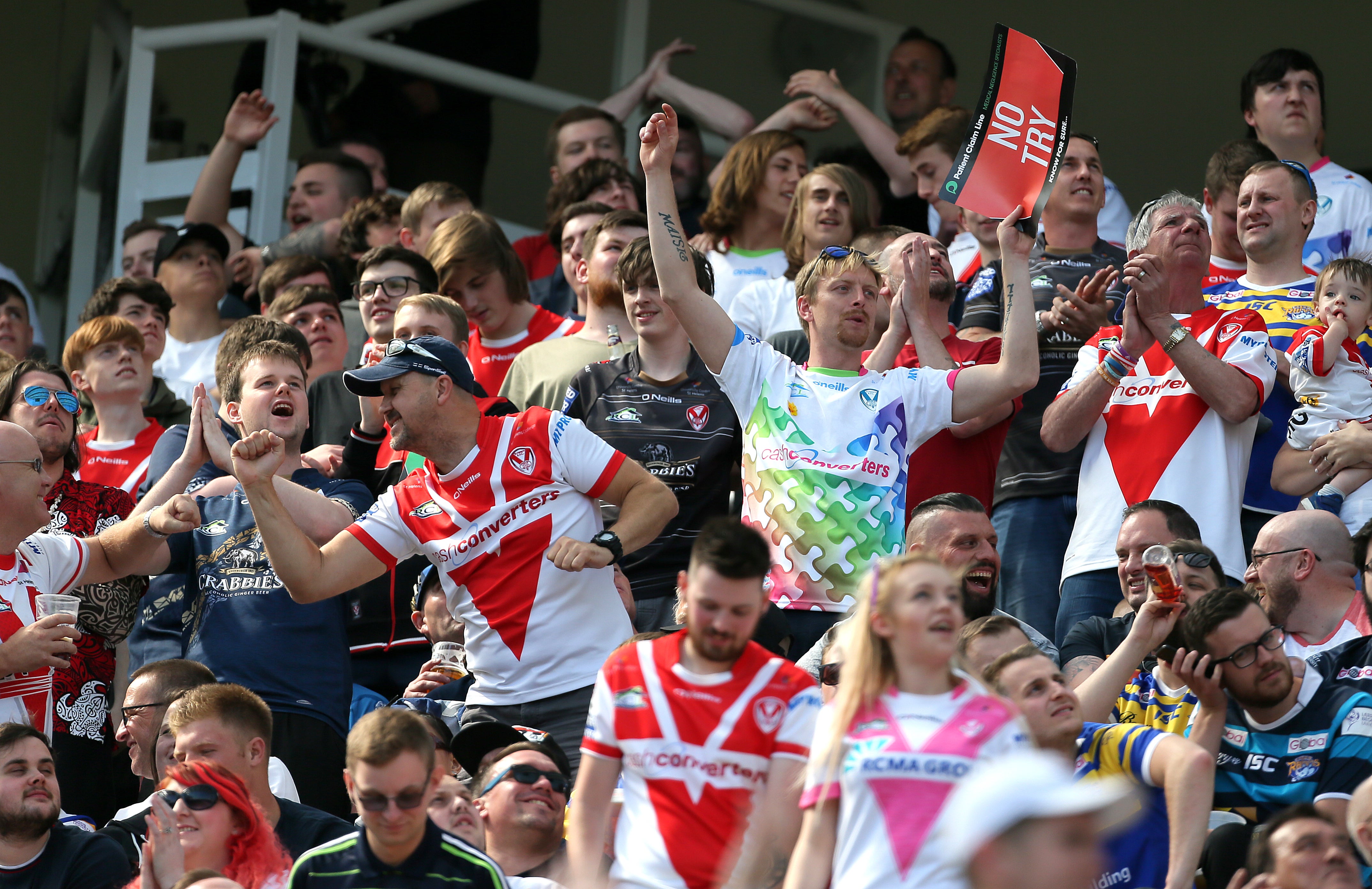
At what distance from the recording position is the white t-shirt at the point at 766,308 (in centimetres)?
785

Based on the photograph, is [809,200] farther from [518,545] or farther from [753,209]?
[518,545]

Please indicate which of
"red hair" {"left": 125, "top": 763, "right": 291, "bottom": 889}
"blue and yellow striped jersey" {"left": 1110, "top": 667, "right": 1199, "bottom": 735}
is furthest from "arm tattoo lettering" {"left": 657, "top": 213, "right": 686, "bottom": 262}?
"red hair" {"left": 125, "top": 763, "right": 291, "bottom": 889}

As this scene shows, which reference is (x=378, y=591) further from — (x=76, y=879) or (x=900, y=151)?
(x=900, y=151)

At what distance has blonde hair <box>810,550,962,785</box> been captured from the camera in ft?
13.1

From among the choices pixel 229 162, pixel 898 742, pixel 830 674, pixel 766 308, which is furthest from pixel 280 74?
pixel 898 742

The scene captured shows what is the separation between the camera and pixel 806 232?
777 cm

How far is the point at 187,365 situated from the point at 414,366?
12.1ft

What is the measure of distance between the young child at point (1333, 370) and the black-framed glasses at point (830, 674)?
2.31 metres

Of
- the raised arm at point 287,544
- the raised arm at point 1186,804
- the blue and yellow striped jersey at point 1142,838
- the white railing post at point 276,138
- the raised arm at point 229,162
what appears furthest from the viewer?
the white railing post at point 276,138

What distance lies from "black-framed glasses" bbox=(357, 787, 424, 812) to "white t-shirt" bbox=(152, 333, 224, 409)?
4.99 metres

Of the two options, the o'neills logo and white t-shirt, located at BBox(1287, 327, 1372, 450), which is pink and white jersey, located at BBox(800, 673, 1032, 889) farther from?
white t-shirt, located at BBox(1287, 327, 1372, 450)

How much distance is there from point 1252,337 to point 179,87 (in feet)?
27.0

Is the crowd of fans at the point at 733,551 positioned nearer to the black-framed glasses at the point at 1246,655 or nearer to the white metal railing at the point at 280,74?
the black-framed glasses at the point at 1246,655

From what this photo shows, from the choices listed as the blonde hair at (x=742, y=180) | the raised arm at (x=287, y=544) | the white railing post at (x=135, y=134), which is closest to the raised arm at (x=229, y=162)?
the white railing post at (x=135, y=134)
